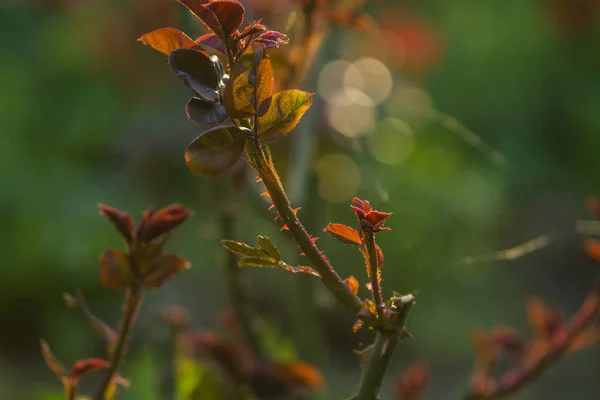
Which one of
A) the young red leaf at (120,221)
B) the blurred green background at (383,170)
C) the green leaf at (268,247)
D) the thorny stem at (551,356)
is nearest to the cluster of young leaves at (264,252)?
the green leaf at (268,247)

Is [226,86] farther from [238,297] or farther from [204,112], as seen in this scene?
[238,297]

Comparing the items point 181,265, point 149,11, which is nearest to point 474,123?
point 149,11

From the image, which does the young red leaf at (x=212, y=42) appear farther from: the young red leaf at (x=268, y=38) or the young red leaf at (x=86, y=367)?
the young red leaf at (x=86, y=367)

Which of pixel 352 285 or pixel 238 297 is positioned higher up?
pixel 352 285

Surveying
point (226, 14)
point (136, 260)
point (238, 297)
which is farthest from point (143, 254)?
point (238, 297)

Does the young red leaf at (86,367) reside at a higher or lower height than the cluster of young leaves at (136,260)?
lower

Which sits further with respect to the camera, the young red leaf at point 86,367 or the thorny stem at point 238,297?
the thorny stem at point 238,297
